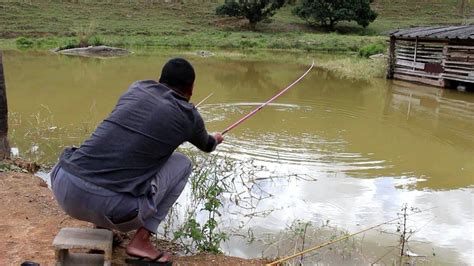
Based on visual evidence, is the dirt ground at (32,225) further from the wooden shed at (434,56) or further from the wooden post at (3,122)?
the wooden shed at (434,56)

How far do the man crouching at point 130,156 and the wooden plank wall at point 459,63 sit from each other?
12959mm

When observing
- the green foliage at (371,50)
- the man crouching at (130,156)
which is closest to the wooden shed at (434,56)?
the green foliage at (371,50)

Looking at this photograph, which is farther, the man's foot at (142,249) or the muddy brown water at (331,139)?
the muddy brown water at (331,139)

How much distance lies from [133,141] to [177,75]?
456 mm

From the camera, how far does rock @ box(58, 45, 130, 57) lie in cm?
2309

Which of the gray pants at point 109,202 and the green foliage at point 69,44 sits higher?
the gray pants at point 109,202

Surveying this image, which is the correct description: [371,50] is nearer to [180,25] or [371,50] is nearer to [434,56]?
[434,56]

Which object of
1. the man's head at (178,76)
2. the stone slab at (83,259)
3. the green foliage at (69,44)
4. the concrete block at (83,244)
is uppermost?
the man's head at (178,76)

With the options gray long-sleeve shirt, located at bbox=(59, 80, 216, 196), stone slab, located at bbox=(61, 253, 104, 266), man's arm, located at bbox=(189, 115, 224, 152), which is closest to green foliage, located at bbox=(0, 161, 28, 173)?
stone slab, located at bbox=(61, 253, 104, 266)

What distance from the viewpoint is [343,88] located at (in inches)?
562

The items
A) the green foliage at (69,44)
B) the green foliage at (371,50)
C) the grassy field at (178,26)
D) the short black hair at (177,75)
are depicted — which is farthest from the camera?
the grassy field at (178,26)

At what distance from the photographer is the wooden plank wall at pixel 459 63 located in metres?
14.1

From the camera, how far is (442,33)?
47.3ft

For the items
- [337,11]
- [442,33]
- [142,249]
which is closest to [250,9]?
[337,11]
